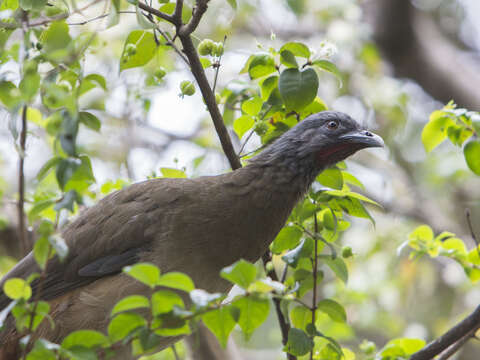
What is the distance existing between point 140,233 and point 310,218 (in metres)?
0.85

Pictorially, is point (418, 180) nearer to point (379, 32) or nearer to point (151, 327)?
point (379, 32)

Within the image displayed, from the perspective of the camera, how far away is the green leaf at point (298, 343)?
8.25 ft

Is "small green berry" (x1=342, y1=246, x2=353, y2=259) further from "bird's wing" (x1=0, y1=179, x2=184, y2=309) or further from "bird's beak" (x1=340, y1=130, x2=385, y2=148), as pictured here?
"bird's wing" (x1=0, y1=179, x2=184, y2=309)

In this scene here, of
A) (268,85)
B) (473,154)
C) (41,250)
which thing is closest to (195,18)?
(268,85)

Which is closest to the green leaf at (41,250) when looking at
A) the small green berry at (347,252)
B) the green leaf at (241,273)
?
the green leaf at (241,273)

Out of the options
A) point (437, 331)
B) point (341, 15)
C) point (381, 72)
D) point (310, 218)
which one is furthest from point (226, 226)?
point (381, 72)

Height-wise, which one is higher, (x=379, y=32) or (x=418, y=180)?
(x=379, y=32)

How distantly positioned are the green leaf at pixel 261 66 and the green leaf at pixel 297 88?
0.53 ft

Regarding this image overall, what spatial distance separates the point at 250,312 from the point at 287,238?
98 cm

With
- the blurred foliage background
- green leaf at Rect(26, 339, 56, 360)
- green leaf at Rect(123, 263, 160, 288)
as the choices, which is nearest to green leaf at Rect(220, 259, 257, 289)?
green leaf at Rect(123, 263, 160, 288)

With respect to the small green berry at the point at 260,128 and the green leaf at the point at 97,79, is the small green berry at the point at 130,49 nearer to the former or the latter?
the green leaf at the point at 97,79

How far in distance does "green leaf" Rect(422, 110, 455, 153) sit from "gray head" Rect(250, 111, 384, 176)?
37cm

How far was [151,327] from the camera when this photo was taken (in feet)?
6.27

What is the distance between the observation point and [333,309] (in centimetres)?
284
